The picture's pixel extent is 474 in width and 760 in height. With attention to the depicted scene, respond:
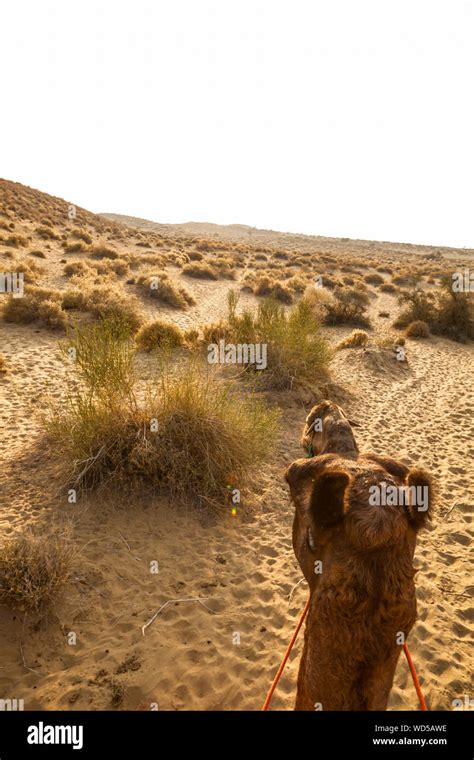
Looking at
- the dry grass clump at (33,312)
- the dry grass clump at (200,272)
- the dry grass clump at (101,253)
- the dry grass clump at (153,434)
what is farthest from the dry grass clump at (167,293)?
the dry grass clump at (153,434)

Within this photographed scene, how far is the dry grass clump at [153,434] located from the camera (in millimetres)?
5020

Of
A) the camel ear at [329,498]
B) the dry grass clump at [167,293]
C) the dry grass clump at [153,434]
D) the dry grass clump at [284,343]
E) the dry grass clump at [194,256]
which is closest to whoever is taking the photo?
the camel ear at [329,498]

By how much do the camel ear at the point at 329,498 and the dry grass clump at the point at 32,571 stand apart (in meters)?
3.02

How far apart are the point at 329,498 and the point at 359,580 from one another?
246 millimetres

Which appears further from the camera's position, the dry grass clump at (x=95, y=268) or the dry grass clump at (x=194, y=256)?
the dry grass clump at (x=194, y=256)

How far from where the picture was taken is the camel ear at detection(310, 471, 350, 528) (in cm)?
117

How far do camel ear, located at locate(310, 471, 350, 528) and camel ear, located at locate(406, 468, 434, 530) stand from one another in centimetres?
19

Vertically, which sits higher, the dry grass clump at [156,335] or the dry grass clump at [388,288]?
the dry grass clump at [388,288]

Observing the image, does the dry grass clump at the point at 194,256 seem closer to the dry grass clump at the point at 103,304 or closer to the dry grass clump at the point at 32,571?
the dry grass clump at the point at 103,304

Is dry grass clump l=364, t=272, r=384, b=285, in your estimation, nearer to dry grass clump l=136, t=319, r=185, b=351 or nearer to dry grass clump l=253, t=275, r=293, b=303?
dry grass clump l=253, t=275, r=293, b=303

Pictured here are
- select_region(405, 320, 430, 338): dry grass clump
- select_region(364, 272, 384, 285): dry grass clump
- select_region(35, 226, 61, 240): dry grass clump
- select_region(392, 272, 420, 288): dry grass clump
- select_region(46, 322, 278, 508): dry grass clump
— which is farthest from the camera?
select_region(364, 272, 384, 285): dry grass clump

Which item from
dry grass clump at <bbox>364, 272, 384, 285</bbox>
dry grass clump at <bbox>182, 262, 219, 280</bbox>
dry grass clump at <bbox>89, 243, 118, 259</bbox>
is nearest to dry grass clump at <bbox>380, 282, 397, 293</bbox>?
dry grass clump at <bbox>364, 272, 384, 285</bbox>

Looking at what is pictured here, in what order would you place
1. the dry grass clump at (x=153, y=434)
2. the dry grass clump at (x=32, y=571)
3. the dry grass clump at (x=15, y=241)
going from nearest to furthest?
the dry grass clump at (x=32, y=571), the dry grass clump at (x=153, y=434), the dry grass clump at (x=15, y=241)
